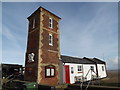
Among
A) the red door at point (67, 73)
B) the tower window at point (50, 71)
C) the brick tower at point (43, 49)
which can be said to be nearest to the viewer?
the brick tower at point (43, 49)

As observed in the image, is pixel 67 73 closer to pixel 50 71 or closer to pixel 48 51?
pixel 50 71

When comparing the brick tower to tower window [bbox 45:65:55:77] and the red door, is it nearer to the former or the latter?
tower window [bbox 45:65:55:77]

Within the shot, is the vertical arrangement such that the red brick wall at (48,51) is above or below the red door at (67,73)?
above

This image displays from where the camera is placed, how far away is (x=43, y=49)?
1509 cm

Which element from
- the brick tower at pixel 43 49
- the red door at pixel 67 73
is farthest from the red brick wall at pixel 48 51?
the red door at pixel 67 73

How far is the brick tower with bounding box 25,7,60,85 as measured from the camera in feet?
47.1

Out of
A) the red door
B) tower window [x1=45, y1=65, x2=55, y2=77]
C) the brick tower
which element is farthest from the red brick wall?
the red door

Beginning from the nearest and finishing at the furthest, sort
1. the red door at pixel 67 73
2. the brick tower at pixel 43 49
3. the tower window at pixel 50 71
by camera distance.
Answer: the brick tower at pixel 43 49, the tower window at pixel 50 71, the red door at pixel 67 73

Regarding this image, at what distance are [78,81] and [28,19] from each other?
1488cm

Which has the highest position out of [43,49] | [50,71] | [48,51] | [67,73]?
[43,49]

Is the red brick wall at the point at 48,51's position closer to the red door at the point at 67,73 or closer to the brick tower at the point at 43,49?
the brick tower at the point at 43,49

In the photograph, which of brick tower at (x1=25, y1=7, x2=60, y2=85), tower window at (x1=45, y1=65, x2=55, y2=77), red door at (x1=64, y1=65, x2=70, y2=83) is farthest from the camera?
red door at (x1=64, y1=65, x2=70, y2=83)

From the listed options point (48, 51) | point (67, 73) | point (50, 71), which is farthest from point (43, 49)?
point (67, 73)

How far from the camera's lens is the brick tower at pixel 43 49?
14.4 meters
